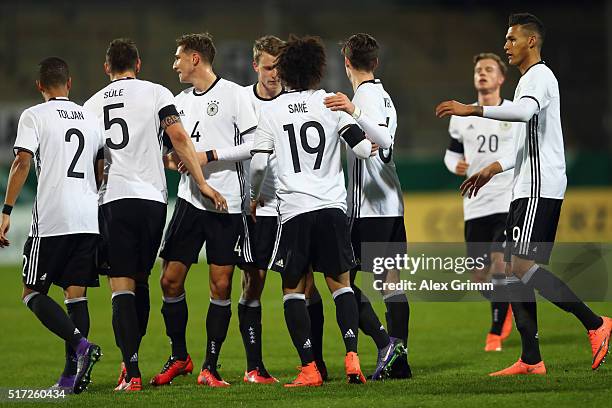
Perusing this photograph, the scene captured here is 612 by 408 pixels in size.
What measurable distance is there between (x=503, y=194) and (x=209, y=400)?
163 inches

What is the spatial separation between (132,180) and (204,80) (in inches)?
38.4

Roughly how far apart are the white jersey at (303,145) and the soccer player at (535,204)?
1347 millimetres

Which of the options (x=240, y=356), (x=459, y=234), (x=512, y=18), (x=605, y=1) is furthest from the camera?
(x=605, y=1)

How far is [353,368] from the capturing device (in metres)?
7.00

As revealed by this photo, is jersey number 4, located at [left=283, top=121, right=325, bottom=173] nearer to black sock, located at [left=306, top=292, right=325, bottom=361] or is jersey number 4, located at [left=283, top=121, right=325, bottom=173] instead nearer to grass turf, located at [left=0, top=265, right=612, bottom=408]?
black sock, located at [left=306, top=292, right=325, bottom=361]

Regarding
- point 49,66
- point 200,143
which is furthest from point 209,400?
point 49,66

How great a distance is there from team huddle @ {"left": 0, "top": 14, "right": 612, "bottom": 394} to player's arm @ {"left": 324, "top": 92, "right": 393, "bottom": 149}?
1cm

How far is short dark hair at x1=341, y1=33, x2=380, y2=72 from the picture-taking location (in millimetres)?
7379

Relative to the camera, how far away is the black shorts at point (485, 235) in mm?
9719

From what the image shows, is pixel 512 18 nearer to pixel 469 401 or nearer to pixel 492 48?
pixel 469 401

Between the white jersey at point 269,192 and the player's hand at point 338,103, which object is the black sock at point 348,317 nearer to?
the white jersey at point 269,192

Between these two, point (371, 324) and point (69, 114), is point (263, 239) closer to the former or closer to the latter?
point (371, 324)

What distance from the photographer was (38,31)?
2530 centimetres

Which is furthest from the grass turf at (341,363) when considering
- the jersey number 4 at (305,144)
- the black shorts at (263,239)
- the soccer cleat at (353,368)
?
the jersey number 4 at (305,144)
